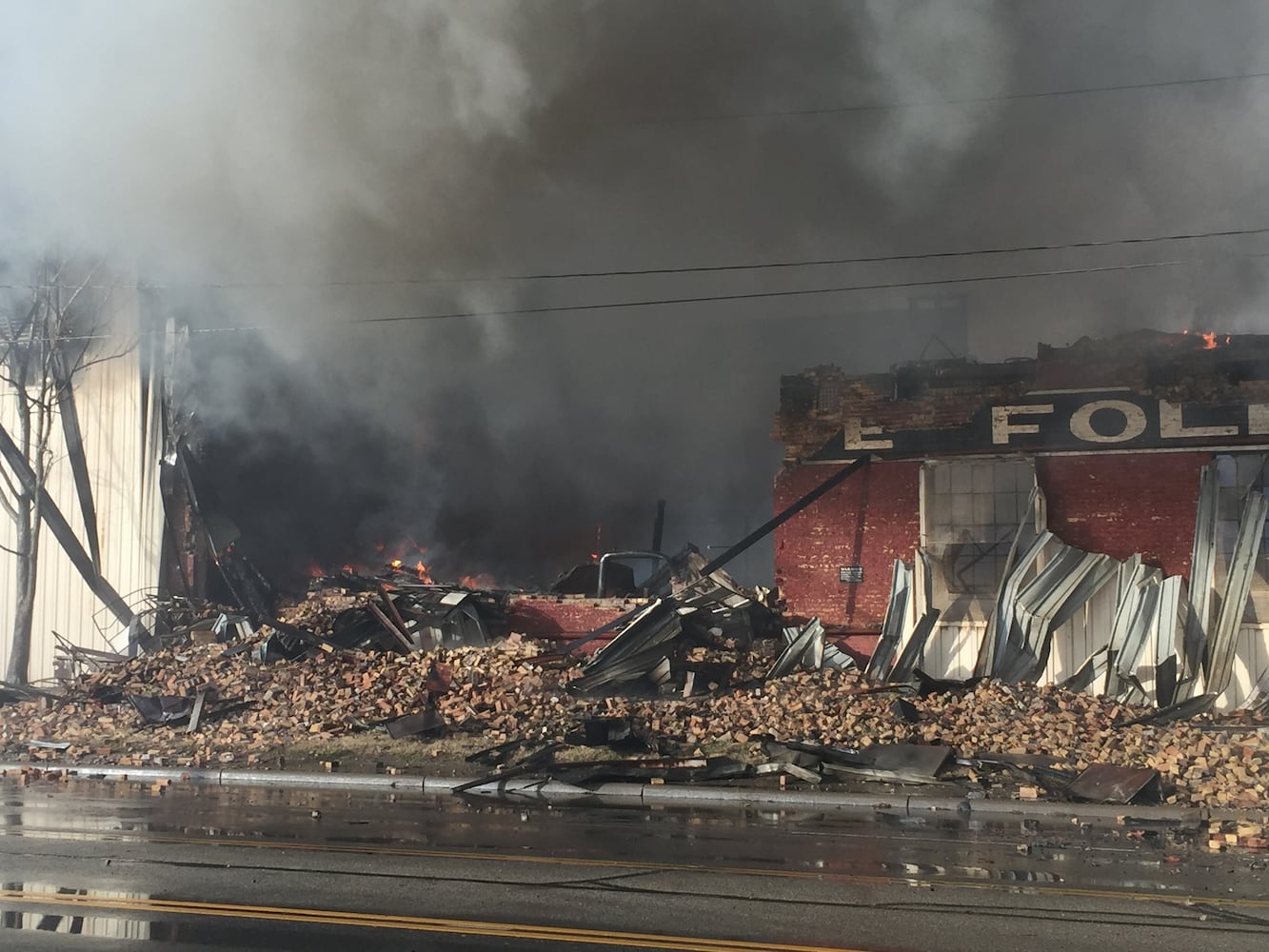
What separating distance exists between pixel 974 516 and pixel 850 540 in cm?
146

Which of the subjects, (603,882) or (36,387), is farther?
(36,387)

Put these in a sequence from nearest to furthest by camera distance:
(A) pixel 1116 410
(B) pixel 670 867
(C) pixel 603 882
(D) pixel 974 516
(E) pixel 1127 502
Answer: (C) pixel 603 882 < (B) pixel 670 867 < (E) pixel 1127 502 < (A) pixel 1116 410 < (D) pixel 974 516

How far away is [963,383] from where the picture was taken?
1349 cm

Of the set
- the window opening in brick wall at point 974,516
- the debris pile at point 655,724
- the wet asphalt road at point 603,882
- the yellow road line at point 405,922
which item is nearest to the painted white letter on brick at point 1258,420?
the window opening in brick wall at point 974,516

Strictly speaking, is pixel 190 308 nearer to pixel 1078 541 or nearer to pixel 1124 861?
pixel 1078 541

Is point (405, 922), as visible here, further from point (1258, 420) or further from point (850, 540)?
point (1258, 420)

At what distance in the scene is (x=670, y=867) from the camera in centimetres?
617

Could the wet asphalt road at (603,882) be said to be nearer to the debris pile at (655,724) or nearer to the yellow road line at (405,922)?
the yellow road line at (405,922)

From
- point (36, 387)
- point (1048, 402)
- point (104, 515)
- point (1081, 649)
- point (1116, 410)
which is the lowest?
point (1081, 649)

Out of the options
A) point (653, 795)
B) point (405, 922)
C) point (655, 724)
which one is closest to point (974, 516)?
point (655, 724)

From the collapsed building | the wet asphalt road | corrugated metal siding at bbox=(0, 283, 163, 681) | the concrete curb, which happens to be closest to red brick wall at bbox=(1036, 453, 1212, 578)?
the collapsed building

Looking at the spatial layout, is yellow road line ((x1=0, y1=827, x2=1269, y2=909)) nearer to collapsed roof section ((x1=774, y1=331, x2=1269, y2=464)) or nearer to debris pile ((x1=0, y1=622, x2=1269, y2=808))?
debris pile ((x1=0, y1=622, x2=1269, y2=808))

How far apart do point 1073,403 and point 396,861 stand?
9772mm

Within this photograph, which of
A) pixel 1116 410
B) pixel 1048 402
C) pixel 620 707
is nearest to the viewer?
pixel 620 707
